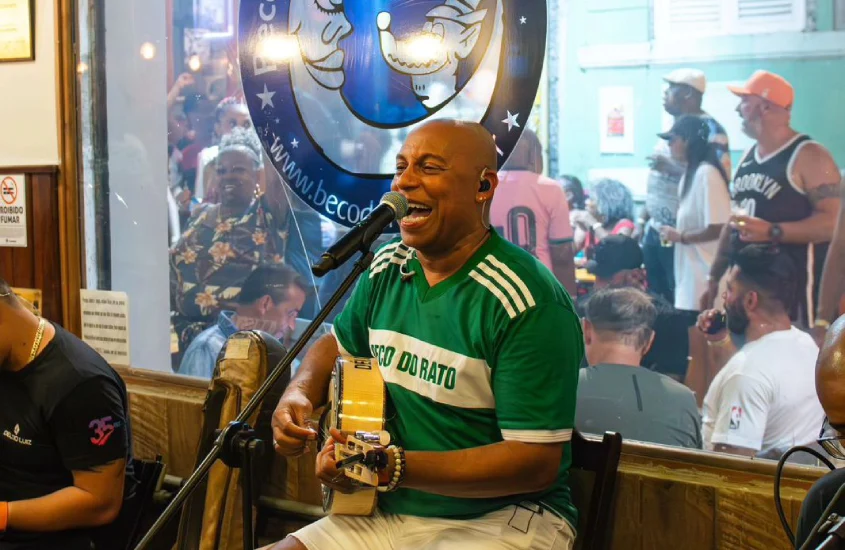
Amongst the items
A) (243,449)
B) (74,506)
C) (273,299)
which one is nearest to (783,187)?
(243,449)

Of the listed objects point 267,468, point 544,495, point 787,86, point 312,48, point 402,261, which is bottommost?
point 267,468

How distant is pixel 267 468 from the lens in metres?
3.04

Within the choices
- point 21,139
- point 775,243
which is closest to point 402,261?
point 775,243

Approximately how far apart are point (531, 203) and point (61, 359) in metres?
1.45

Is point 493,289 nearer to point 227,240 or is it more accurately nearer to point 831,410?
point 831,410

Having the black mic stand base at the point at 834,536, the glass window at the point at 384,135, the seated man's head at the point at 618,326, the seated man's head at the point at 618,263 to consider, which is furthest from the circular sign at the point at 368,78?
the black mic stand base at the point at 834,536

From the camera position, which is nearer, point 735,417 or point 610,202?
point 735,417

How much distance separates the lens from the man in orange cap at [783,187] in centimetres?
215

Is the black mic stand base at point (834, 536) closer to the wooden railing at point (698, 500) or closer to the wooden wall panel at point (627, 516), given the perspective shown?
the wooden railing at point (698, 500)

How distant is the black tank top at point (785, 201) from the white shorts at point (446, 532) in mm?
840

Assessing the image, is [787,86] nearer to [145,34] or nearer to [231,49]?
[231,49]

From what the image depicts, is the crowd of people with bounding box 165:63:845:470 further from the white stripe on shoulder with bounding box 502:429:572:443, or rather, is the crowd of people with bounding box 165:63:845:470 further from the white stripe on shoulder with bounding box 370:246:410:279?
the white stripe on shoulder with bounding box 502:429:572:443

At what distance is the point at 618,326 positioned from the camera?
2.47 meters

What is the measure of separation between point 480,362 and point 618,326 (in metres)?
0.63
